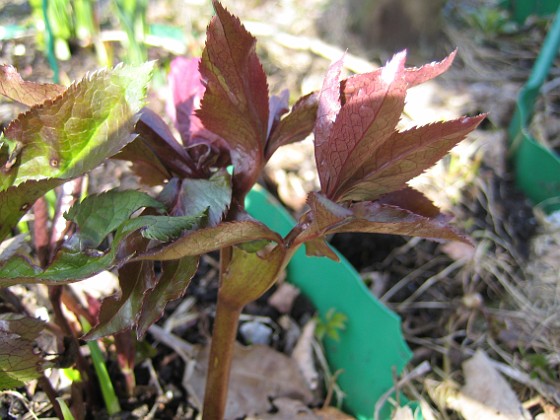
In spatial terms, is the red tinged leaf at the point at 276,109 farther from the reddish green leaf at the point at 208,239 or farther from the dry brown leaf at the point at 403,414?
the dry brown leaf at the point at 403,414

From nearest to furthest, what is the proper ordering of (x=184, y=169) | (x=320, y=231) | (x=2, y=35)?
(x=320, y=231)
(x=184, y=169)
(x=2, y=35)

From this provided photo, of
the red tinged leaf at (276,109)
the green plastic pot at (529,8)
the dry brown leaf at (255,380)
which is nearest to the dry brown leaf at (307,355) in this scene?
the dry brown leaf at (255,380)

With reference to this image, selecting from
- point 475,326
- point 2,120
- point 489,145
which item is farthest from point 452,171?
point 2,120

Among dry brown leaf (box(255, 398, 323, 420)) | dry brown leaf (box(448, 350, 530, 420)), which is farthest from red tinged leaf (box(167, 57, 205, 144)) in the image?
dry brown leaf (box(448, 350, 530, 420))

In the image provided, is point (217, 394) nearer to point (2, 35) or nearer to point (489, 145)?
point (489, 145)

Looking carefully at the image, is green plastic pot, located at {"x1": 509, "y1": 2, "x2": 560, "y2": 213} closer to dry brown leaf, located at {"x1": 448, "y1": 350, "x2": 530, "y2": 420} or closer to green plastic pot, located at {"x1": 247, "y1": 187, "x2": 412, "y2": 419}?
dry brown leaf, located at {"x1": 448, "y1": 350, "x2": 530, "y2": 420}
